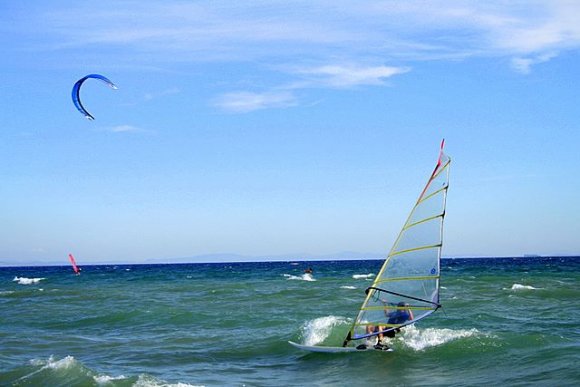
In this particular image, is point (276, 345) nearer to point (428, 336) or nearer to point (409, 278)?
point (428, 336)

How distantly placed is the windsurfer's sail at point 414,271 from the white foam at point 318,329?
3094 millimetres

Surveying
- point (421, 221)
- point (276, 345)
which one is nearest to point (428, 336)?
point (276, 345)

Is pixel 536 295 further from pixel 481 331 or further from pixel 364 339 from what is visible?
pixel 364 339

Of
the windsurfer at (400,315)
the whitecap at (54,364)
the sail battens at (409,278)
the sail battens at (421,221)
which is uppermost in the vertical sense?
the sail battens at (421,221)

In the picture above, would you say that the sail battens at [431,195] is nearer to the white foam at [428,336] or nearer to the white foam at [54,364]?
the white foam at [428,336]

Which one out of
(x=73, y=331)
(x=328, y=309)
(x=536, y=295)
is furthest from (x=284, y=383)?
(x=536, y=295)

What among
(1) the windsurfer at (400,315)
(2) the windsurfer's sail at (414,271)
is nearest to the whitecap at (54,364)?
(2) the windsurfer's sail at (414,271)

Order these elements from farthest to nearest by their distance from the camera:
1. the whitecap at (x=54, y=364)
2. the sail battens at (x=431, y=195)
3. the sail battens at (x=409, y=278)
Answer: the whitecap at (x=54, y=364)
the sail battens at (x=409, y=278)
the sail battens at (x=431, y=195)

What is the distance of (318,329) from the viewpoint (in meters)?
16.4

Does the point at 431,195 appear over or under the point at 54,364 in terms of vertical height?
over

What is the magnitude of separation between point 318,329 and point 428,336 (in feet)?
9.74

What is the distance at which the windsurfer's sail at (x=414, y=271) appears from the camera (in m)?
11.0

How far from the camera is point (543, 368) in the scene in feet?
36.1

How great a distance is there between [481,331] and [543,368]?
173 inches
